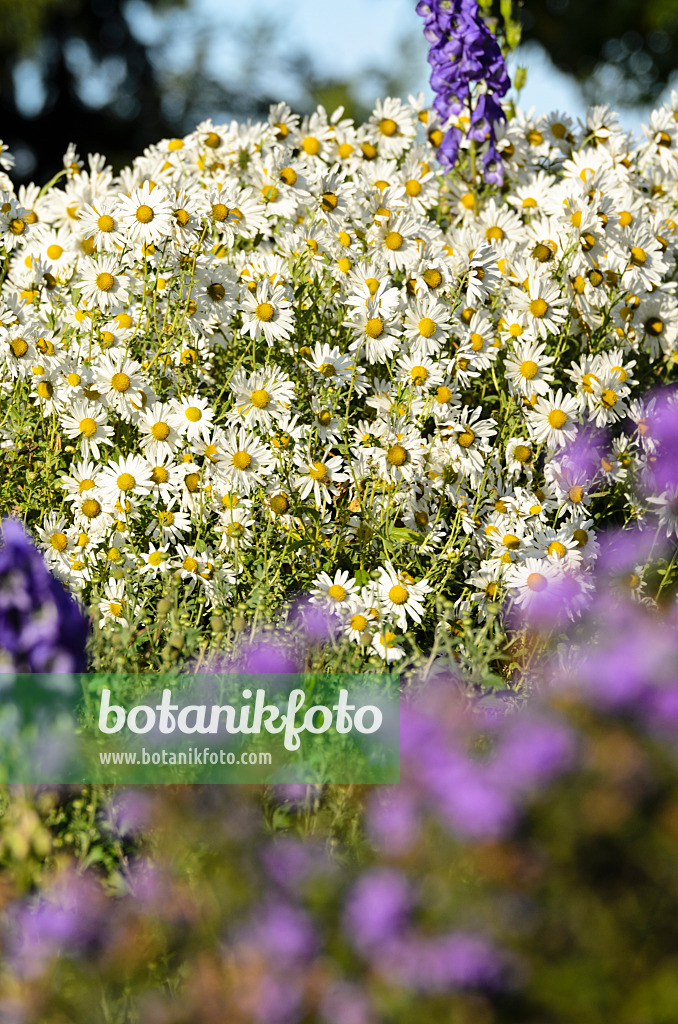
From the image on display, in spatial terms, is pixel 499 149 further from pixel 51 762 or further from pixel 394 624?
pixel 51 762

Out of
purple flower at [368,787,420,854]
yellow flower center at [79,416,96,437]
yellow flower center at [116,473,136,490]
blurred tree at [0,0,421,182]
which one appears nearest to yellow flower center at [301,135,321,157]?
yellow flower center at [79,416,96,437]

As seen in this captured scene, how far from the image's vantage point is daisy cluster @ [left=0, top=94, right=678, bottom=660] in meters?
2.90

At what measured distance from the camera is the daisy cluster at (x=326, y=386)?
2904mm

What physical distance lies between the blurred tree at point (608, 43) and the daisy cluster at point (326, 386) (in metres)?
15.7

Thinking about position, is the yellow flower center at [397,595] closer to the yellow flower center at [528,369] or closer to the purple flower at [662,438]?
the yellow flower center at [528,369]

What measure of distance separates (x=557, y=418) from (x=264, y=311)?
98cm

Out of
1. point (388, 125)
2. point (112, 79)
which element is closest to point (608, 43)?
point (112, 79)

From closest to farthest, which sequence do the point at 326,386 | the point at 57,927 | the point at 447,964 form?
1. the point at 447,964
2. the point at 57,927
3. the point at 326,386

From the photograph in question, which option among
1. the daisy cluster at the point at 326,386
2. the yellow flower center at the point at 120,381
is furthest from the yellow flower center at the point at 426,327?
the yellow flower center at the point at 120,381

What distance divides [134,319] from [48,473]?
59 cm

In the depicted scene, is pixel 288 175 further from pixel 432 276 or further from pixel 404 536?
pixel 404 536

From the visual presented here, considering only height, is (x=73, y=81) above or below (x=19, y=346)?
above

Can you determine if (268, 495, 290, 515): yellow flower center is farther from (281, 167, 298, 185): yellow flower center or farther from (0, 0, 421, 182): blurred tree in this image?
(0, 0, 421, 182): blurred tree

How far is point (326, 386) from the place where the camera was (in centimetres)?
301
